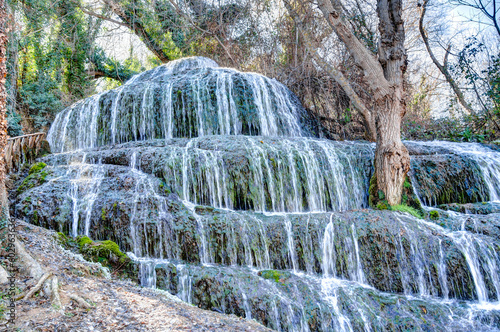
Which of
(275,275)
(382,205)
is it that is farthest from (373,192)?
(275,275)

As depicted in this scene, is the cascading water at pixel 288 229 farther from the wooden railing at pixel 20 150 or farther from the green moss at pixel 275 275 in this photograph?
the wooden railing at pixel 20 150

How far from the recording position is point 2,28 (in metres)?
3.57

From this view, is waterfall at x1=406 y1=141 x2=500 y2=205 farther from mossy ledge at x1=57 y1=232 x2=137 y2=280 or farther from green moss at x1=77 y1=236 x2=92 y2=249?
green moss at x1=77 y1=236 x2=92 y2=249

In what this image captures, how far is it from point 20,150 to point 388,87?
9.16 metres

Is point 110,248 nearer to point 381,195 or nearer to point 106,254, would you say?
point 106,254

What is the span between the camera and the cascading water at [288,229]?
192 inches

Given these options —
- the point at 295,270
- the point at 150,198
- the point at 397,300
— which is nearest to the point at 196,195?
the point at 150,198

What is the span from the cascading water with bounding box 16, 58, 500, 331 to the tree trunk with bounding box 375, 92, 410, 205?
0.71 m

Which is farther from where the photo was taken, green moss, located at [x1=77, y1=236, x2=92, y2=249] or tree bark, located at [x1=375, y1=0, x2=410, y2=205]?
tree bark, located at [x1=375, y1=0, x2=410, y2=205]

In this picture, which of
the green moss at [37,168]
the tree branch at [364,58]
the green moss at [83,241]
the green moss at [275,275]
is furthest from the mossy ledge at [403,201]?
the green moss at [37,168]

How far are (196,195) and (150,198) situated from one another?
1.06 metres

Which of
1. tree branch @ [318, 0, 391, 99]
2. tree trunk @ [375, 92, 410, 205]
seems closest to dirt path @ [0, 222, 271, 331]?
tree trunk @ [375, 92, 410, 205]

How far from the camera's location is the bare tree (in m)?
7.33

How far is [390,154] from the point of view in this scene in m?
7.35
